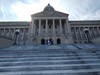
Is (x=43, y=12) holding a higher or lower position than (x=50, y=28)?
higher

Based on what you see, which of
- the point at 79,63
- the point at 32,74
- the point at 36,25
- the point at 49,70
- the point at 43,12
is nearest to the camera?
the point at 32,74

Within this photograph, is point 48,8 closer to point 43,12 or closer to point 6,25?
point 43,12

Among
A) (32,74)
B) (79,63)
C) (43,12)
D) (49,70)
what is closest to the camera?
(32,74)

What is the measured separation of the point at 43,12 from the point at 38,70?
47.3 m

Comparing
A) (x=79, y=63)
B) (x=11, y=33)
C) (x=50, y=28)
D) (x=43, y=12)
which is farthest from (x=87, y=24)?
(x=79, y=63)

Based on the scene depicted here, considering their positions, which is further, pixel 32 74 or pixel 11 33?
pixel 11 33

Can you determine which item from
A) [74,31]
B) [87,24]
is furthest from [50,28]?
[87,24]

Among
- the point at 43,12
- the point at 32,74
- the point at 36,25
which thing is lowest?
the point at 32,74

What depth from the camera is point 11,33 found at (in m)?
56.2

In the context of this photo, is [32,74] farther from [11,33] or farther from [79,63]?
[11,33]

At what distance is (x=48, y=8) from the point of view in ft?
182

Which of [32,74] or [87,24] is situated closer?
[32,74]

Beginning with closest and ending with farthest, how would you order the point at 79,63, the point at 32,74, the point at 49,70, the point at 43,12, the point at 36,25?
the point at 32,74, the point at 49,70, the point at 79,63, the point at 43,12, the point at 36,25

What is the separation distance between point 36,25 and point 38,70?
50302 mm
